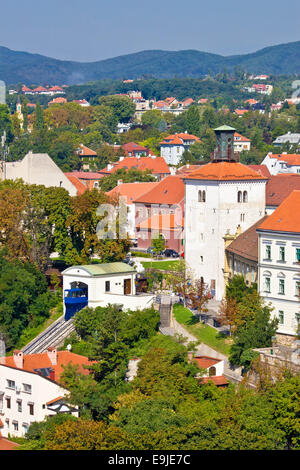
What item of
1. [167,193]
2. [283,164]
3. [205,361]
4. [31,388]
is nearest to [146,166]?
[283,164]

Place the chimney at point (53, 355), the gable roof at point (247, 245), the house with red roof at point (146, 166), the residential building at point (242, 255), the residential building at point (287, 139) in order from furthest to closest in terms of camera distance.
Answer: the residential building at point (287, 139), the house with red roof at point (146, 166), the gable roof at point (247, 245), the residential building at point (242, 255), the chimney at point (53, 355)

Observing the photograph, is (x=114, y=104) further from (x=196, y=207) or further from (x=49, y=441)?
(x=49, y=441)

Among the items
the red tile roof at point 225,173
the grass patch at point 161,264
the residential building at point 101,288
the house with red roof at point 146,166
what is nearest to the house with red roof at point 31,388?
the residential building at point 101,288

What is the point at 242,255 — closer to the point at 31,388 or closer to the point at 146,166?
the point at 31,388

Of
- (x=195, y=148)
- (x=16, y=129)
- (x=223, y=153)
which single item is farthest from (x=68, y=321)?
(x=16, y=129)

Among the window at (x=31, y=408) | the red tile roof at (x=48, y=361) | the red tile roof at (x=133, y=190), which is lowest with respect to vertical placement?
the window at (x=31, y=408)

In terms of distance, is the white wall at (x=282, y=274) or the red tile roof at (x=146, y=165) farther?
the red tile roof at (x=146, y=165)

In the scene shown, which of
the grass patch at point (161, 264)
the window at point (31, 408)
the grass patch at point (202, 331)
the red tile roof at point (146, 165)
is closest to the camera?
the window at point (31, 408)

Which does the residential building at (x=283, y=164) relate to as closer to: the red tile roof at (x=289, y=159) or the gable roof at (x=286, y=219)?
the red tile roof at (x=289, y=159)
